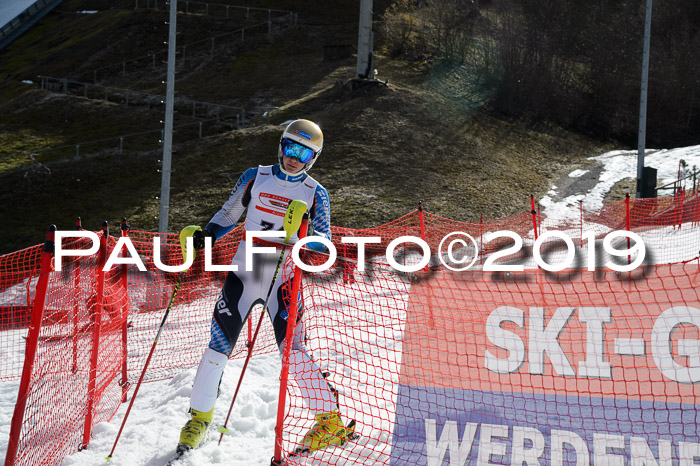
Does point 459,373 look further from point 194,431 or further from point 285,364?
point 194,431

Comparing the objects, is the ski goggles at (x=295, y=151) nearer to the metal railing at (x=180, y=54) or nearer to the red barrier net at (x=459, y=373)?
the red barrier net at (x=459, y=373)

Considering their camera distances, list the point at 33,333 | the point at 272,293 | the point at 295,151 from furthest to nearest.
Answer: the point at 295,151, the point at 272,293, the point at 33,333

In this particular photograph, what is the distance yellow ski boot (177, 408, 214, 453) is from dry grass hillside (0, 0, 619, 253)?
557 inches

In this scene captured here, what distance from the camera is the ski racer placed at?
469 centimetres

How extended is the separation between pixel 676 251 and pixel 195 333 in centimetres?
991

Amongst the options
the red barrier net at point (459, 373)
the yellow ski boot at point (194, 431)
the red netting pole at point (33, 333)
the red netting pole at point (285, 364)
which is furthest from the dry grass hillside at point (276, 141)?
the red netting pole at point (33, 333)

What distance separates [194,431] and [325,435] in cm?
100

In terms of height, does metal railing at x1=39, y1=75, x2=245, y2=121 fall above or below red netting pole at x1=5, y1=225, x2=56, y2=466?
below

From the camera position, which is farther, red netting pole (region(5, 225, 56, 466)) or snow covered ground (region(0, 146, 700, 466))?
snow covered ground (region(0, 146, 700, 466))

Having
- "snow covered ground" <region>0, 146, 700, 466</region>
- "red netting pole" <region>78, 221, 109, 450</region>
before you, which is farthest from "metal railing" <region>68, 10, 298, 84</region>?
"red netting pole" <region>78, 221, 109, 450</region>

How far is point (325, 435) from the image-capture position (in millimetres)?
4648

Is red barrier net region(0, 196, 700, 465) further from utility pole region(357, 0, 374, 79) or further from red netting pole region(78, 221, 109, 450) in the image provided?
utility pole region(357, 0, 374, 79)

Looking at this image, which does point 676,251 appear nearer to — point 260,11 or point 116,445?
point 116,445

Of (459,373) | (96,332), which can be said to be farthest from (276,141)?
(96,332)
